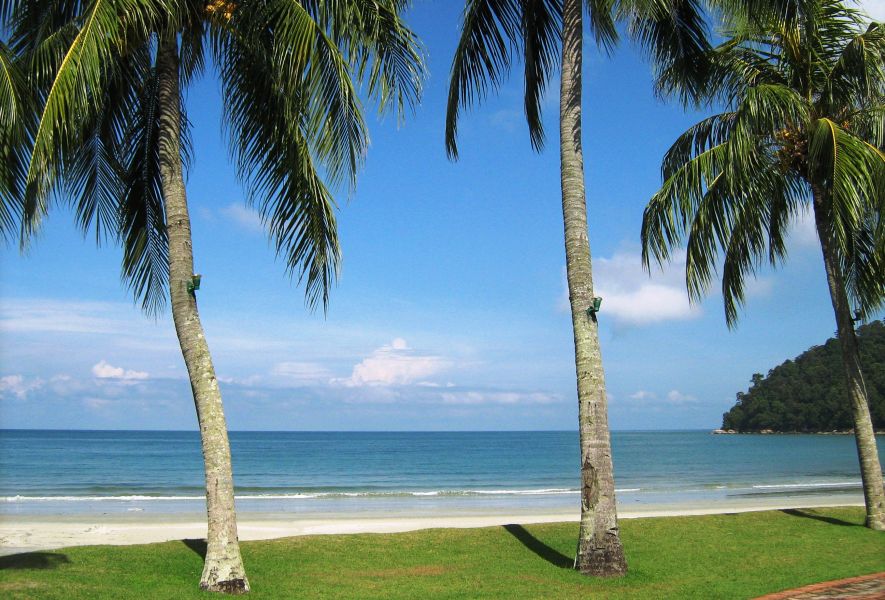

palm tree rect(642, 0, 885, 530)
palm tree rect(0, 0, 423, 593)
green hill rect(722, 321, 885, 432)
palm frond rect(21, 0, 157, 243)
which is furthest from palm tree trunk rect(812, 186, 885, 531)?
green hill rect(722, 321, 885, 432)

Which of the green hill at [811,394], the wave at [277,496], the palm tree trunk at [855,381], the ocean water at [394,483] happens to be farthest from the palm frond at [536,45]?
the green hill at [811,394]

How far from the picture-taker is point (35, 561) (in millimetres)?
8836

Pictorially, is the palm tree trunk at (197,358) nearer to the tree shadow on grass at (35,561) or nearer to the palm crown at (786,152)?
the tree shadow on grass at (35,561)

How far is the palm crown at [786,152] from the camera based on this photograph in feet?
36.2

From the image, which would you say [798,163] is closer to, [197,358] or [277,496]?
[197,358]

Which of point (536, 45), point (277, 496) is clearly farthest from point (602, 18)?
point (277, 496)

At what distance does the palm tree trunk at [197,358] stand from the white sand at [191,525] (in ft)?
20.1

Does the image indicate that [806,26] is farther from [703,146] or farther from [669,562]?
[669,562]

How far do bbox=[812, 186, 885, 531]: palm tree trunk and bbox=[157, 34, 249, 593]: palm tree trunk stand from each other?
31.5 feet

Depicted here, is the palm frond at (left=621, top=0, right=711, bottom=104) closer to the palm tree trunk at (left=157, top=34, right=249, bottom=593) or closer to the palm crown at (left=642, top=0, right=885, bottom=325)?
the palm crown at (left=642, top=0, right=885, bottom=325)

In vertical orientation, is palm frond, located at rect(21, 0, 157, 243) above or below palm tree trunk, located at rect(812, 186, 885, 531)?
above

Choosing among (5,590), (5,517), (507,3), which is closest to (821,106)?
(507,3)

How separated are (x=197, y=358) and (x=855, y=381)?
10.2 m

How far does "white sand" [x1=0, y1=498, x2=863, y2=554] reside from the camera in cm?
1438
